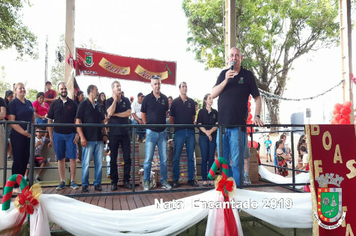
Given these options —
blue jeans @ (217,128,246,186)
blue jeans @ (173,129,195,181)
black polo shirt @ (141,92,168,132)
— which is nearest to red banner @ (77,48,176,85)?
black polo shirt @ (141,92,168,132)

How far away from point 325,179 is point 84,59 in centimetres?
536

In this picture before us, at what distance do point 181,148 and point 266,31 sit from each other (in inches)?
561

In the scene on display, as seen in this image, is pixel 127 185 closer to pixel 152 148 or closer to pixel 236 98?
pixel 152 148

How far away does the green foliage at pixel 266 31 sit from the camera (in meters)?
15.7

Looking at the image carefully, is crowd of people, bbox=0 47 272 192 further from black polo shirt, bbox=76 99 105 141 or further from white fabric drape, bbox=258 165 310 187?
white fabric drape, bbox=258 165 310 187

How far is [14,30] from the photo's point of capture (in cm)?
1523

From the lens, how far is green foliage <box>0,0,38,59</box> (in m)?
14.9

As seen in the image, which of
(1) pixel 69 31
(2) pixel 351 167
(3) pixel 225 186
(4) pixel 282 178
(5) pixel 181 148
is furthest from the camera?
(1) pixel 69 31

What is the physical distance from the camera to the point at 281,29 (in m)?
16.5

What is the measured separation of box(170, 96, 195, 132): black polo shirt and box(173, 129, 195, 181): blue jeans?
23 centimetres

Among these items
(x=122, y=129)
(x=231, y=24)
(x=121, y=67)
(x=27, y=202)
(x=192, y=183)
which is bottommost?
(x=192, y=183)

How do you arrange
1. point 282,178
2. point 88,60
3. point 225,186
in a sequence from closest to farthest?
1. point 225,186
2. point 282,178
3. point 88,60

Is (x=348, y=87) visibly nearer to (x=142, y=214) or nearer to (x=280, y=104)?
(x=142, y=214)

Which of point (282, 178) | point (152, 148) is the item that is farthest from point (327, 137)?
point (152, 148)
